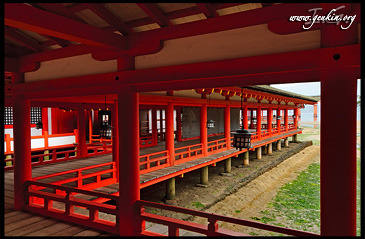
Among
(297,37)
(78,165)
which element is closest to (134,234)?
(297,37)

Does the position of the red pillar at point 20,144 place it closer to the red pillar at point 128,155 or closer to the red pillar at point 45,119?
the red pillar at point 128,155

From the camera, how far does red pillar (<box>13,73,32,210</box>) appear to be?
6.20 m

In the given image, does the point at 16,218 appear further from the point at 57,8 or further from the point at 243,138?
the point at 243,138

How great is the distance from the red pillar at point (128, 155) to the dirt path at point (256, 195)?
608 centimetres

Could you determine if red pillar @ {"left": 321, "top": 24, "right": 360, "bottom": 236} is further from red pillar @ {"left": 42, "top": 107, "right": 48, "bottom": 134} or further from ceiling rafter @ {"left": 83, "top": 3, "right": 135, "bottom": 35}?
red pillar @ {"left": 42, "top": 107, "right": 48, "bottom": 134}

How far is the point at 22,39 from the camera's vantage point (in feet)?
17.8

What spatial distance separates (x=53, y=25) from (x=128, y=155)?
97.0 inches

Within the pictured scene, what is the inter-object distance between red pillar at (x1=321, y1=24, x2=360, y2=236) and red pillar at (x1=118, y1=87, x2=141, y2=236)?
3070 mm

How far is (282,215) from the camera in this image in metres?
11.0

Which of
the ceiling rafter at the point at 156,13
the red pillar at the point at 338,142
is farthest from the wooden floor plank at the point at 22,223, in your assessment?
the red pillar at the point at 338,142

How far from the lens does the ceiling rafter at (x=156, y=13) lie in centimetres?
376

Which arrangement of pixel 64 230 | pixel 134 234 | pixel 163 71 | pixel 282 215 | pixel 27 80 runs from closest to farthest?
pixel 163 71
pixel 134 234
pixel 64 230
pixel 27 80
pixel 282 215

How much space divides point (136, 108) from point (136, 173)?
122cm

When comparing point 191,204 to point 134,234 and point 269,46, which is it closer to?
point 134,234
